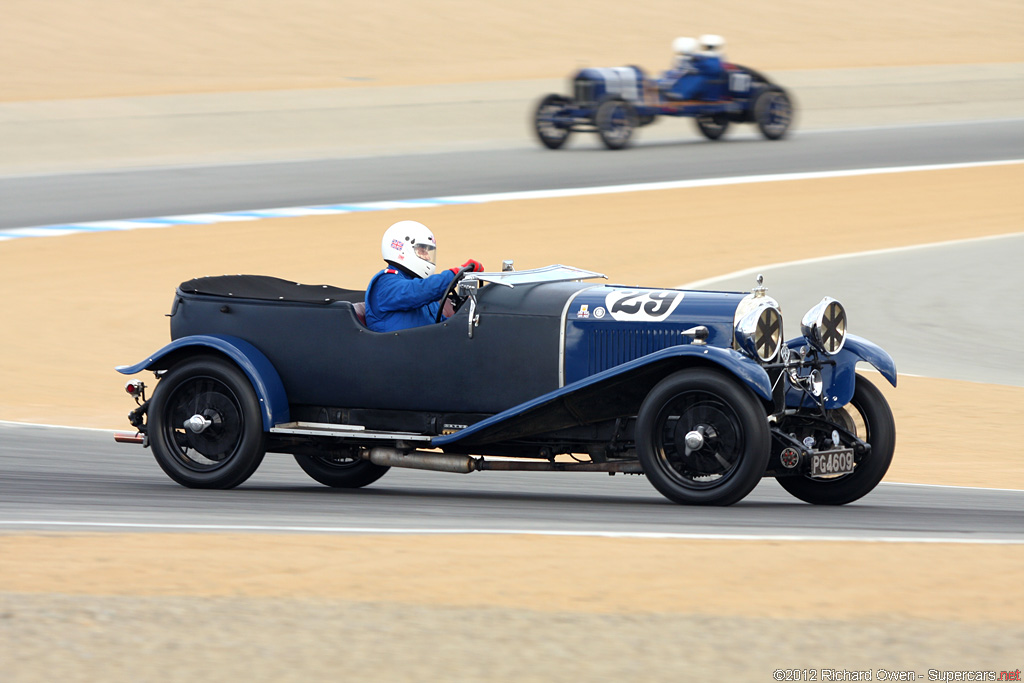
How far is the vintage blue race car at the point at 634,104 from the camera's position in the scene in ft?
87.1

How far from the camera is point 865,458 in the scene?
26.3ft

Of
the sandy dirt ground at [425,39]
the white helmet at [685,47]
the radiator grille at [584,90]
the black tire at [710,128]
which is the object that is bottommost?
the black tire at [710,128]

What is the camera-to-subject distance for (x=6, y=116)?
31281 mm

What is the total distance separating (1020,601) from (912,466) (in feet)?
14.6

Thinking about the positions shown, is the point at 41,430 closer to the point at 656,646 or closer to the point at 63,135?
the point at 656,646

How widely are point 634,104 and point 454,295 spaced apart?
18.7 metres

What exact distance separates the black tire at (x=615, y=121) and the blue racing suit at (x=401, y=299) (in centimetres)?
1835

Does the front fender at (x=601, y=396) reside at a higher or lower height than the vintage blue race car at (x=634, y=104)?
lower

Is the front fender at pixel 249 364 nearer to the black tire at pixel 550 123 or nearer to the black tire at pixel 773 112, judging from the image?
the black tire at pixel 550 123

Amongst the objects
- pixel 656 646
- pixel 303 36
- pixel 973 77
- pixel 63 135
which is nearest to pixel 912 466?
pixel 656 646

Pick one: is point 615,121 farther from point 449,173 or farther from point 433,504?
point 433,504

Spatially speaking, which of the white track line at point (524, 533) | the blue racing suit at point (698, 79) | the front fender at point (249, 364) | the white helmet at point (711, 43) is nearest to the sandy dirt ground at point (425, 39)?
the blue racing suit at point (698, 79)

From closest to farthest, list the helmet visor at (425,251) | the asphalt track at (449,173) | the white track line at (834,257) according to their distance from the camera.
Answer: the helmet visor at (425,251)
the white track line at (834,257)
the asphalt track at (449,173)

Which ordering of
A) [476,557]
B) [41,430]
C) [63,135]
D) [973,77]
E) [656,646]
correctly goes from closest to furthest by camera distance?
[656,646] → [476,557] → [41,430] → [63,135] → [973,77]
